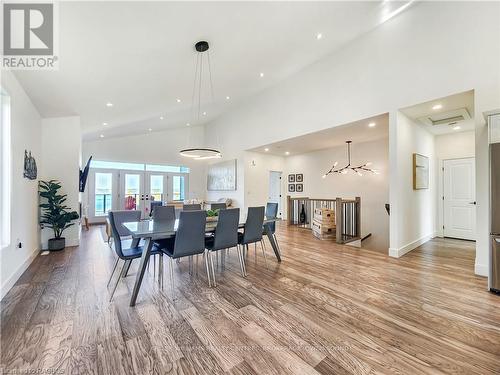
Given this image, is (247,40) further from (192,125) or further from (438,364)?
(192,125)

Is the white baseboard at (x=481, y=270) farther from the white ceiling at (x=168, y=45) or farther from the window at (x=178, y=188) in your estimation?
the window at (x=178, y=188)

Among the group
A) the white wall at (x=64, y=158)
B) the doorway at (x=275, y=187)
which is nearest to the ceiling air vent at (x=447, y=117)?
the doorway at (x=275, y=187)

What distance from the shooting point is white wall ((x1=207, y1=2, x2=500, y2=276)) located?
9.61 feet

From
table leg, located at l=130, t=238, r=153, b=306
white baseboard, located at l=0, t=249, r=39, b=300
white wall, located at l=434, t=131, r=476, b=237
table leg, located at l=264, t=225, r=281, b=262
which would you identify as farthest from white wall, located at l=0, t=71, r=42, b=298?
white wall, located at l=434, t=131, r=476, b=237

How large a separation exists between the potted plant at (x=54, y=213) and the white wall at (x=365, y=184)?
694 cm

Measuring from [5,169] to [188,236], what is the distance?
2.41 metres

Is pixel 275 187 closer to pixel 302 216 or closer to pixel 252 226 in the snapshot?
pixel 302 216

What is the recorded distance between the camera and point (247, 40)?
11.8 feet

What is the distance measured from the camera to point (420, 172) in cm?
446

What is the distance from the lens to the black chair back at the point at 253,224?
323 centimetres

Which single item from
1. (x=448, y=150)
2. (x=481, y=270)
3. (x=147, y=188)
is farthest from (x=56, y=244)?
(x=448, y=150)

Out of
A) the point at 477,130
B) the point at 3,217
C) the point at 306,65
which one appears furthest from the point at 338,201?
the point at 3,217

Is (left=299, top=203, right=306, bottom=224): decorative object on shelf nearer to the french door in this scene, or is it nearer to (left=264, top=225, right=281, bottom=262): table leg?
(left=264, top=225, right=281, bottom=262): table leg

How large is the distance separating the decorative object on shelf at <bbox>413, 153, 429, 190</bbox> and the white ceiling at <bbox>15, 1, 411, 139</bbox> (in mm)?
2658
